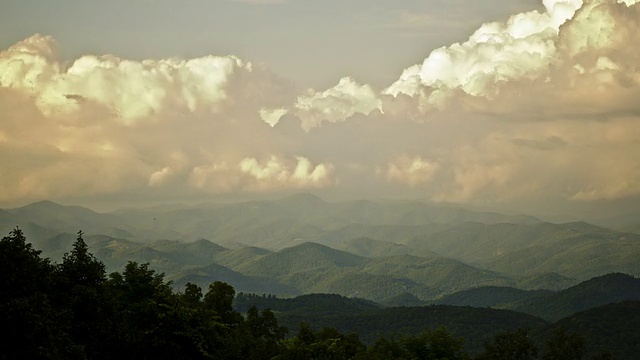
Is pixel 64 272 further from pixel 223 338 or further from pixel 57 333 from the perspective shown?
pixel 223 338

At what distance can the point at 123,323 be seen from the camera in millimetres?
76438

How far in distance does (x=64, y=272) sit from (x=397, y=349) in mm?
34290

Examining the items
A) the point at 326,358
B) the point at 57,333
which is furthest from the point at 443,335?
the point at 57,333

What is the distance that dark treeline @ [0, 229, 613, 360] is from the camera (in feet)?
194

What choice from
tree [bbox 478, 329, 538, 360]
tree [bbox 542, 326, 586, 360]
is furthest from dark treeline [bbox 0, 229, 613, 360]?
tree [bbox 542, 326, 586, 360]

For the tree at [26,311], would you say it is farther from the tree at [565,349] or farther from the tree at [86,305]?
the tree at [565,349]

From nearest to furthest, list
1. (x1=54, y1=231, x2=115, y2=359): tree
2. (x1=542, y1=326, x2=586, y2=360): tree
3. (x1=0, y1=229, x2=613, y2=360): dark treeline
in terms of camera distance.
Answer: (x1=0, y1=229, x2=613, y2=360): dark treeline
(x1=54, y1=231, x2=115, y2=359): tree
(x1=542, y1=326, x2=586, y2=360): tree

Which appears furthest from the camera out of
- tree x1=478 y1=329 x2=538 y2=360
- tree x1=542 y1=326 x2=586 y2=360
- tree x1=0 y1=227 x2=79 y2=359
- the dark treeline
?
tree x1=542 y1=326 x2=586 y2=360

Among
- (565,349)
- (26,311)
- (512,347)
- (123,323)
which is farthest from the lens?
Result: (565,349)

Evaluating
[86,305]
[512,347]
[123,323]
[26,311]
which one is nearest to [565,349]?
[512,347]

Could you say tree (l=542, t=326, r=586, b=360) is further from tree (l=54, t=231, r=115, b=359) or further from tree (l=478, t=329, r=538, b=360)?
tree (l=54, t=231, r=115, b=359)

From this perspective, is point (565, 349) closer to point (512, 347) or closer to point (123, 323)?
point (512, 347)

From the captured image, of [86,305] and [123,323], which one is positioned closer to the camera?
[86,305]

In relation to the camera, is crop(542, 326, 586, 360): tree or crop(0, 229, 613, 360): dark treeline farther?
crop(542, 326, 586, 360): tree
